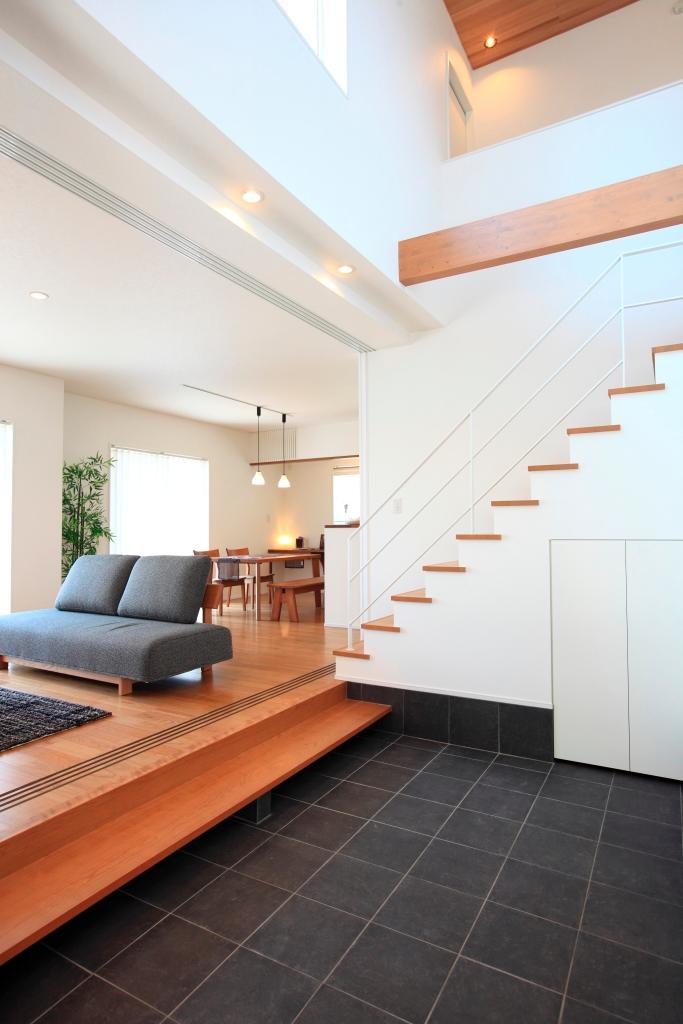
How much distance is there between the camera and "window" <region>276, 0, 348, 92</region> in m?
3.54

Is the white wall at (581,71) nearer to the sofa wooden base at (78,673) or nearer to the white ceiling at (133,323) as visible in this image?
the white ceiling at (133,323)

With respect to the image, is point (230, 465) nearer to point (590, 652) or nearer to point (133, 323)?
point (133, 323)

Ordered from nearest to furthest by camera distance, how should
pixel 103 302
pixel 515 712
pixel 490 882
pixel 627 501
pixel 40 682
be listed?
pixel 490 882 → pixel 627 501 → pixel 515 712 → pixel 40 682 → pixel 103 302

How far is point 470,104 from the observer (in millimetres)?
6293

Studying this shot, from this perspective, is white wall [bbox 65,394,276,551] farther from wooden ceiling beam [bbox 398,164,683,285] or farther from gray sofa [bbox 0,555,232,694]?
wooden ceiling beam [bbox 398,164,683,285]

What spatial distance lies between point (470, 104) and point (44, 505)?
6.37 m

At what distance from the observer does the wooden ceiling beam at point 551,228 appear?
3494 mm

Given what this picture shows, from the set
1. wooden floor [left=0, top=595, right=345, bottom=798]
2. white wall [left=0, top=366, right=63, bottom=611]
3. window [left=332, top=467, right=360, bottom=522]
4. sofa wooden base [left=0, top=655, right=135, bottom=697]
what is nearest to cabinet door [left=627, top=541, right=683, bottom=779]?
wooden floor [left=0, top=595, right=345, bottom=798]

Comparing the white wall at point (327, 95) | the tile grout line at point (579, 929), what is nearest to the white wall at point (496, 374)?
the white wall at point (327, 95)

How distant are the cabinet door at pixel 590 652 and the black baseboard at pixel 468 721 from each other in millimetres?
119

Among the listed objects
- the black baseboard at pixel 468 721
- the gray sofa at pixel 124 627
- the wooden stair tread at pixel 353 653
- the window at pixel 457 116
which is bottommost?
the black baseboard at pixel 468 721

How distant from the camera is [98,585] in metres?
4.84

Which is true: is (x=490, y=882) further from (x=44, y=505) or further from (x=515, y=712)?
(x=44, y=505)

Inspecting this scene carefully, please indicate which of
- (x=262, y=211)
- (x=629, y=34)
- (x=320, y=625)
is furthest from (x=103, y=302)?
(x=629, y=34)
